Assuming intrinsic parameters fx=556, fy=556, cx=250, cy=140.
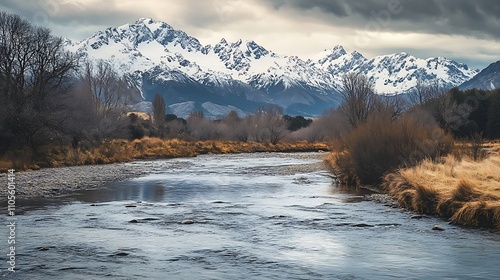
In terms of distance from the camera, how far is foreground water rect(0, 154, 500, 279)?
38.5 feet

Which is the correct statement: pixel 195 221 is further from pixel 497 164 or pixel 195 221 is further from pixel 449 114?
pixel 449 114

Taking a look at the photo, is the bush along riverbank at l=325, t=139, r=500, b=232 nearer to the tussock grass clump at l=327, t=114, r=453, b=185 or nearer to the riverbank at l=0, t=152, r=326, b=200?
the tussock grass clump at l=327, t=114, r=453, b=185

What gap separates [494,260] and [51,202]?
56.1ft

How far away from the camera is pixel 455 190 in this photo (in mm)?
18281

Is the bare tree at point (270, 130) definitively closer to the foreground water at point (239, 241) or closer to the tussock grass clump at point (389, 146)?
the tussock grass clump at point (389, 146)

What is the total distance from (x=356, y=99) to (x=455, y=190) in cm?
4270

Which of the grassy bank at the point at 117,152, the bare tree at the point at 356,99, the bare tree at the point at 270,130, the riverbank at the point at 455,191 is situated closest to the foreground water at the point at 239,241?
the riverbank at the point at 455,191

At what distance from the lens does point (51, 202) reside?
74.6 ft

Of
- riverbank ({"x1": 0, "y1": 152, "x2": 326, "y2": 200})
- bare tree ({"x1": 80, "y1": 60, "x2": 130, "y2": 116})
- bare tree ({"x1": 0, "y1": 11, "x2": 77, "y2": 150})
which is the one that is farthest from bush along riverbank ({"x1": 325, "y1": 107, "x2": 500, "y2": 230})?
bare tree ({"x1": 80, "y1": 60, "x2": 130, "y2": 116})

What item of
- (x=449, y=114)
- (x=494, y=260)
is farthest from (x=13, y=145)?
(x=449, y=114)

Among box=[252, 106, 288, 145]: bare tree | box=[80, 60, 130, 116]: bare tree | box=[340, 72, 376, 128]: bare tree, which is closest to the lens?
box=[340, 72, 376, 128]: bare tree

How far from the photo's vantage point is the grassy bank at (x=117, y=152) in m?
41.9

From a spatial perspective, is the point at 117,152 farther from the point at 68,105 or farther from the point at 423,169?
the point at 423,169

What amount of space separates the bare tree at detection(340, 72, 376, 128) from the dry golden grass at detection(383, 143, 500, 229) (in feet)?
114
